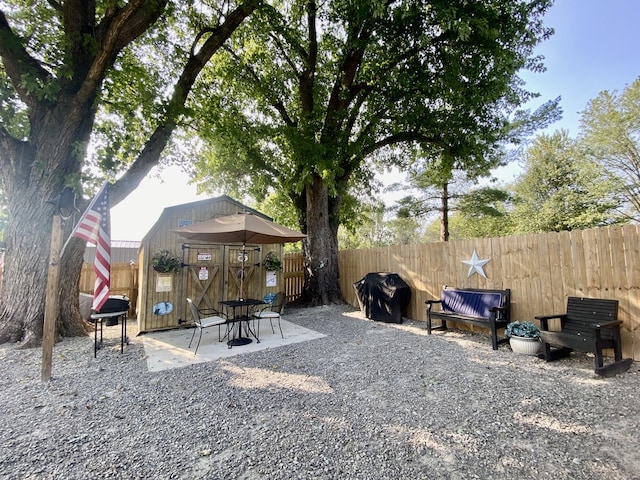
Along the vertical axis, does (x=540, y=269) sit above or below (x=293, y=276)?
above

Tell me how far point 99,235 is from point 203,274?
2.90m

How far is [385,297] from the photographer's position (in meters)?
6.60

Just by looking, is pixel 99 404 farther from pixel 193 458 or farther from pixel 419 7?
pixel 419 7

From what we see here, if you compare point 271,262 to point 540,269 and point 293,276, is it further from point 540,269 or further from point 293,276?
point 540,269

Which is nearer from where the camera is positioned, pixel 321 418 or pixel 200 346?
pixel 321 418

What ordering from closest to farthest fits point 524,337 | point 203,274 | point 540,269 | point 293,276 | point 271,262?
point 524,337
point 540,269
point 203,274
point 271,262
point 293,276

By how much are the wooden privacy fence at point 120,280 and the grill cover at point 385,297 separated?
20.0ft

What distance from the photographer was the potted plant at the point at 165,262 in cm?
580

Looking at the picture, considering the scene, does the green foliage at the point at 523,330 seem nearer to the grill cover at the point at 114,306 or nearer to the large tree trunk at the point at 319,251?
the large tree trunk at the point at 319,251

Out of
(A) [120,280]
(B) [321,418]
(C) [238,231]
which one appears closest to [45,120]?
(C) [238,231]

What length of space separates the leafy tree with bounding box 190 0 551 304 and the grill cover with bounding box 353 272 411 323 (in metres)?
1.78

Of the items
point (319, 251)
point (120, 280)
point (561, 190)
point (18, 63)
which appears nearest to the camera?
point (18, 63)

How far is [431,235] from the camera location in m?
25.8

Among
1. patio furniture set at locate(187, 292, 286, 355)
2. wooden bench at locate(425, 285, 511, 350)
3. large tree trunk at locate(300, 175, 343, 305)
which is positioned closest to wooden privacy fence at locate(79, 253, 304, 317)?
patio furniture set at locate(187, 292, 286, 355)
